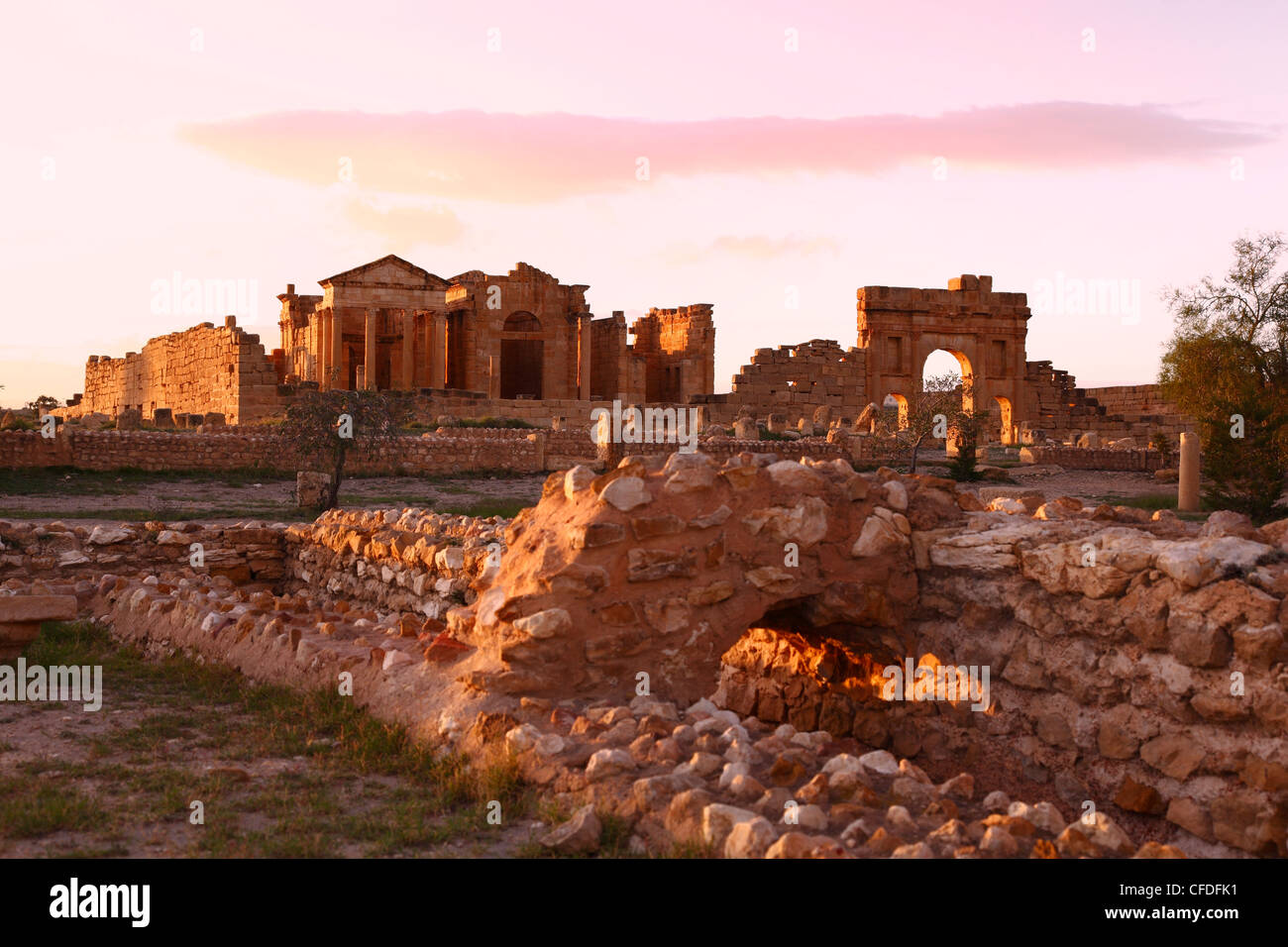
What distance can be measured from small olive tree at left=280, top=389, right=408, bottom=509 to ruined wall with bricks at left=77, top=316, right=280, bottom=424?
16.1m

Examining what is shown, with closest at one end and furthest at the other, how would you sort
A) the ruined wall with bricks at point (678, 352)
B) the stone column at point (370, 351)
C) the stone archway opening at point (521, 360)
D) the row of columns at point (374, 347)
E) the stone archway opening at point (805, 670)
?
1. the stone archway opening at point (805, 670)
2. the stone column at point (370, 351)
3. the row of columns at point (374, 347)
4. the stone archway opening at point (521, 360)
5. the ruined wall with bricks at point (678, 352)

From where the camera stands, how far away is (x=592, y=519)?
583 centimetres

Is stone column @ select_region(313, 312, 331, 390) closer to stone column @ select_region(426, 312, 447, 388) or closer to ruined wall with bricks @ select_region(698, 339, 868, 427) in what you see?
stone column @ select_region(426, 312, 447, 388)

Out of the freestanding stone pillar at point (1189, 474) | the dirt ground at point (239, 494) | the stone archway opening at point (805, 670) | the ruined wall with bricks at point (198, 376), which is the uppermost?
the ruined wall with bricks at point (198, 376)

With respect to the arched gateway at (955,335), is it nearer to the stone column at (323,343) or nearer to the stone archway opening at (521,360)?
the stone archway opening at (521,360)

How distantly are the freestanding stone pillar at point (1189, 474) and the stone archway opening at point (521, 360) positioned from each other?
26746 millimetres

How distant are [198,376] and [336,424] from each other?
23149 millimetres

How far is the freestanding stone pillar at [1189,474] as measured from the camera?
788 inches

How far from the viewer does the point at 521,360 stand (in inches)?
1778

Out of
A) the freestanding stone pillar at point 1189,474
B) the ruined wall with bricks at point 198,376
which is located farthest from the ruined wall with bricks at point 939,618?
the ruined wall with bricks at point 198,376

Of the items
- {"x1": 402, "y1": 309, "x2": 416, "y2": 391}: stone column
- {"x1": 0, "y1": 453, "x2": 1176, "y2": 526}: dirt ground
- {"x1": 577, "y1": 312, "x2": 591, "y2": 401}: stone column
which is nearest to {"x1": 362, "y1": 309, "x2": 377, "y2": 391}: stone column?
{"x1": 402, "y1": 309, "x2": 416, "y2": 391}: stone column

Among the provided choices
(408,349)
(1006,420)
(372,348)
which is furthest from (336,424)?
(1006,420)

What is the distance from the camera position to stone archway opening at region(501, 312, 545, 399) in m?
43.8
